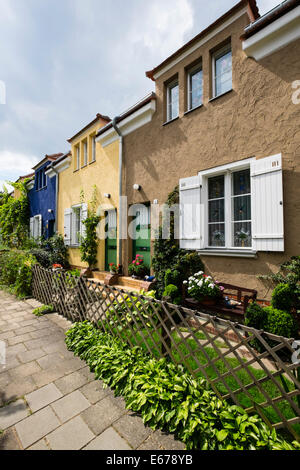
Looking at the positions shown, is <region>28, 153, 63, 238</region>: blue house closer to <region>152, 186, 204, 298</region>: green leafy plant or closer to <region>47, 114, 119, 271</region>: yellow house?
<region>47, 114, 119, 271</region>: yellow house

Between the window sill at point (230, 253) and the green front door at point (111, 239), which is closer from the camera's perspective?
the window sill at point (230, 253)

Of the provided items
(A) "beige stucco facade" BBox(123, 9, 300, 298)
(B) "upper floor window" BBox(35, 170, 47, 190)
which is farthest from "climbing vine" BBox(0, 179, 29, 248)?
(A) "beige stucco facade" BBox(123, 9, 300, 298)

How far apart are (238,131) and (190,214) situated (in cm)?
194

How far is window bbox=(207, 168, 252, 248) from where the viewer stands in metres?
4.09

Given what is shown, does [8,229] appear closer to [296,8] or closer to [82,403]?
[82,403]

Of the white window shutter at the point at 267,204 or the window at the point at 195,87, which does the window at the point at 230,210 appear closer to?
the white window shutter at the point at 267,204

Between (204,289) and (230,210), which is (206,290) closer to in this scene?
(204,289)

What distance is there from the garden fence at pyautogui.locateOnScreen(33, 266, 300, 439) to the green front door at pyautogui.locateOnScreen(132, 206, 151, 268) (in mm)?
2080

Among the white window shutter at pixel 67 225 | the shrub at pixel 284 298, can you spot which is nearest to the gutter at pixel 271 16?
the shrub at pixel 284 298

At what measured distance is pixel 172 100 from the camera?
552 cm

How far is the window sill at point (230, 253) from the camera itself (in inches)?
149

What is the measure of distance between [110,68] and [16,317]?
23.7 feet

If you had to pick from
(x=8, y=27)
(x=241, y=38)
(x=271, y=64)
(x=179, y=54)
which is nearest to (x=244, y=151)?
(x=271, y=64)

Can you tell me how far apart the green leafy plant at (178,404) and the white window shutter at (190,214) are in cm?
265
